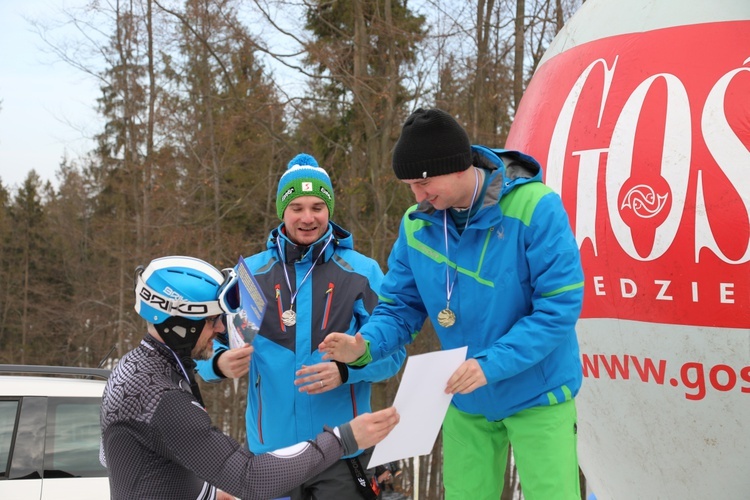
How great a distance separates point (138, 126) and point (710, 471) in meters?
18.8

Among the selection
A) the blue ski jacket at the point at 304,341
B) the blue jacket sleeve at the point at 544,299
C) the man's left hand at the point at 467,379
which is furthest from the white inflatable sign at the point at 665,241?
the man's left hand at the point at 467,379

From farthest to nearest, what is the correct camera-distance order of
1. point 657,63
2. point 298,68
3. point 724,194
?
point 298,68
point 657,63
point 724,194

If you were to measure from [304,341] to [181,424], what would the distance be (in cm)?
123

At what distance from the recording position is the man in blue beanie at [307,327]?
11.3ft

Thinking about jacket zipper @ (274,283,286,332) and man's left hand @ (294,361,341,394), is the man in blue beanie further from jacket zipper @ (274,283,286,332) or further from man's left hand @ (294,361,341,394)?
man's left hand @ (294,361,341,394)

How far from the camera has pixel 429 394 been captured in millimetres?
2732

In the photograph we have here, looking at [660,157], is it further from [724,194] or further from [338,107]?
[338,107]

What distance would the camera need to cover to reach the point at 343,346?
301 centimetres

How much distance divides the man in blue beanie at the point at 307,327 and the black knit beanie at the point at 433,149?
0.84 meters

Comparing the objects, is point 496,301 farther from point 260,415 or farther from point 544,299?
point 260,415

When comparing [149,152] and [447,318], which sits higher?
[149,152]

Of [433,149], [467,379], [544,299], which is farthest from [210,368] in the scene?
[544,299]

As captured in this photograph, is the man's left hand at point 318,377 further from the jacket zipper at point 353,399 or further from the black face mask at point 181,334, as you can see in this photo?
the black face mask at point 181,334

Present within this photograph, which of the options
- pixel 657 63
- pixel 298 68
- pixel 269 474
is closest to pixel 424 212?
pixel 269 474
